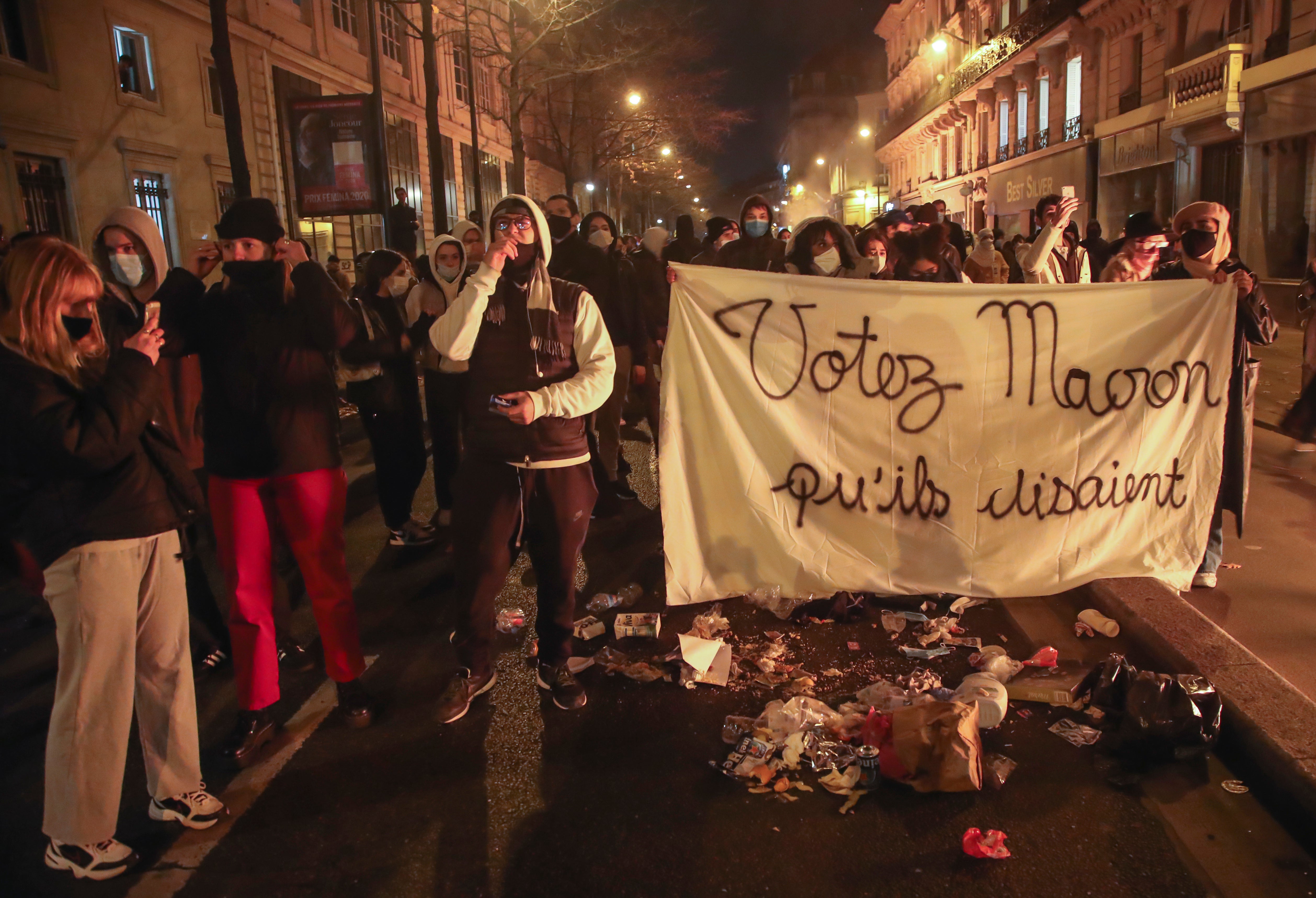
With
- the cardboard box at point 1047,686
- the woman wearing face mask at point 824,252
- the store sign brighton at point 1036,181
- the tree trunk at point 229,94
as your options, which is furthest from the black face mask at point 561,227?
the store sign brighton at point 1036,181

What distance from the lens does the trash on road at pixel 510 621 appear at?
4.73 metres

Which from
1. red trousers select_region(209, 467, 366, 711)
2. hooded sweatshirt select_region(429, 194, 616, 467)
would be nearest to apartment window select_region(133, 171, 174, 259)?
red trousers select_region(209, 467, 366, 711)

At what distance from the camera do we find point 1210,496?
4504mm

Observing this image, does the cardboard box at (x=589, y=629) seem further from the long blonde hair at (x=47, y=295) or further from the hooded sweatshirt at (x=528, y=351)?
the long blonde hair at (x=47, y=295)

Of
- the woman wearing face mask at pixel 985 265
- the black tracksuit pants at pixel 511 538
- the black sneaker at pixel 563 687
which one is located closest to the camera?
the black tracksuit pants at pixel 511 538

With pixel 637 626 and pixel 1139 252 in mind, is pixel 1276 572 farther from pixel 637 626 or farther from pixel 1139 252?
pixel 637 626

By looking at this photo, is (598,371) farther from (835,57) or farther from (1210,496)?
(835,57)

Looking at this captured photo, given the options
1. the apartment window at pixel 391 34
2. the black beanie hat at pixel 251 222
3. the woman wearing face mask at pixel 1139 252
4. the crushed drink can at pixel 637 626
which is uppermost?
the apartment window at pixel 391 34

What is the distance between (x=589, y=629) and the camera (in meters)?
4.58

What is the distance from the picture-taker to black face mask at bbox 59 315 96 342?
277 cm

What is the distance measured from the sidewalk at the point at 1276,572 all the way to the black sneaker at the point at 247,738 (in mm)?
3996

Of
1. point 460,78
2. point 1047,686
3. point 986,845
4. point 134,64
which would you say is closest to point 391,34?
point 460,78

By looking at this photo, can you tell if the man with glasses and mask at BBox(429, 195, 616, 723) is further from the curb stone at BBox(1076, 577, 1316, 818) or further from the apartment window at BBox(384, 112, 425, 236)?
the apartment window at BBox(384, 112, 425, 236)

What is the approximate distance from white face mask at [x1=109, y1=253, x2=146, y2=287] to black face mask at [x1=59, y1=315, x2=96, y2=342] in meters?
1.23
